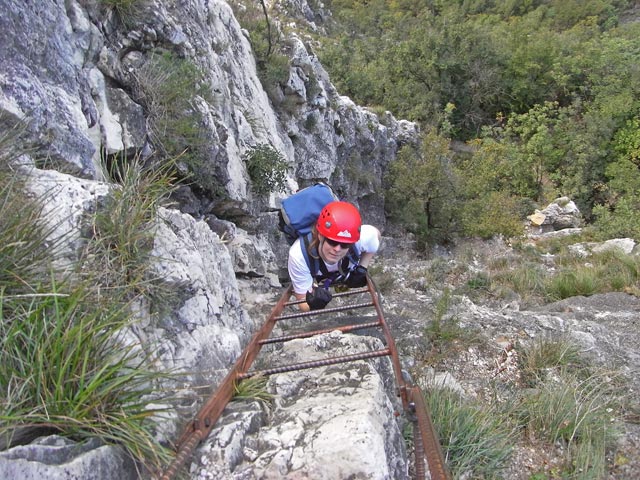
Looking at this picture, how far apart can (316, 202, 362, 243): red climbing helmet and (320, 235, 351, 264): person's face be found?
8 centimetres

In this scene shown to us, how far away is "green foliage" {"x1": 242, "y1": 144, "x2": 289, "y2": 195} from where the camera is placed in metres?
8.60

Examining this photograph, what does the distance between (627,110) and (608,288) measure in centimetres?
3023

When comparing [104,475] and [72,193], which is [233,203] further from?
[104,475]

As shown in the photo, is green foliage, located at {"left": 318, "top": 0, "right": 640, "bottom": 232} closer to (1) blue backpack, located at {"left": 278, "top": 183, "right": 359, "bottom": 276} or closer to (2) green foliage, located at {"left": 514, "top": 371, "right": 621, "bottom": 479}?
(1) blue backpack, located at {"left": 278, "top": 183, "right": 359, "bottom": 276}

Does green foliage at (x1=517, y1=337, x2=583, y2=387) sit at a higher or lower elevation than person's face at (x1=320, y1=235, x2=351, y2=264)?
lower

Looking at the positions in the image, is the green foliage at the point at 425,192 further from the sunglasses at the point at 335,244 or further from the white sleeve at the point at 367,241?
the sunglasses at the point at 335,244

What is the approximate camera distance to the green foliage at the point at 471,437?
3.45m

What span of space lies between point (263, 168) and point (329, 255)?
15.0ft

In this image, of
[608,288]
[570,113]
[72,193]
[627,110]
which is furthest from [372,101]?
[72,193]

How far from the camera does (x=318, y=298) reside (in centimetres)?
434

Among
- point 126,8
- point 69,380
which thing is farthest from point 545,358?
point 126,8

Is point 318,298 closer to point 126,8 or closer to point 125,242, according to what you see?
point 125,242

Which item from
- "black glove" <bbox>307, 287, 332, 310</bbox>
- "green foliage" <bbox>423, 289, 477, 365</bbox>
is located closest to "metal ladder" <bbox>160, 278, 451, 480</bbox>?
"black glove" <bbox>307, 287, 332, 310</bbox>

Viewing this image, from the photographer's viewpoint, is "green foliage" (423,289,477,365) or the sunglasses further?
"green foliage" (423,289,477,365)
